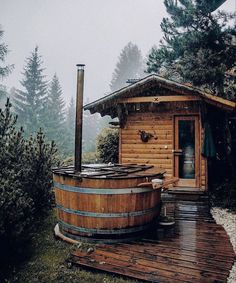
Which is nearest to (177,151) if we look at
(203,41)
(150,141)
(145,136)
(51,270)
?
(150,141)

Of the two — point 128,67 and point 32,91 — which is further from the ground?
point 128,67

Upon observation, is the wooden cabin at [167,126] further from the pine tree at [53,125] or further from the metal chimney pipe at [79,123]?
the pine tree at [53,125]

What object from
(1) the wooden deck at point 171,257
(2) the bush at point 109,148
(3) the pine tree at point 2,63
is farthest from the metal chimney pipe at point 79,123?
(3) the pine tree at point 2,63

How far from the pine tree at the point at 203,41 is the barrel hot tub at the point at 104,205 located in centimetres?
688

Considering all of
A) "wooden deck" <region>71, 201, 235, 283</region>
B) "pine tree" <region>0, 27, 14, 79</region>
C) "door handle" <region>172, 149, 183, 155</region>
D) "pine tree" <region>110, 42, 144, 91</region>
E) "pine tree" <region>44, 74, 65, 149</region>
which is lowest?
"wooden deck" <region>71, 201, 235, 283</region>

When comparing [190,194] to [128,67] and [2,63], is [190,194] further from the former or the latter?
[128,67]

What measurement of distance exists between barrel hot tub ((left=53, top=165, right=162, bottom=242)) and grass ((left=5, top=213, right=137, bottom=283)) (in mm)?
462

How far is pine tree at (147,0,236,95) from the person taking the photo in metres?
10.5

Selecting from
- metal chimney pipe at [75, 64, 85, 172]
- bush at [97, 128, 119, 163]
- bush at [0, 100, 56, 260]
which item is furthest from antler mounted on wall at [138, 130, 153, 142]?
metal chimney pipe at [75, 64, 85, 172]

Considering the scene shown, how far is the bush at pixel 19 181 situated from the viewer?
464cm

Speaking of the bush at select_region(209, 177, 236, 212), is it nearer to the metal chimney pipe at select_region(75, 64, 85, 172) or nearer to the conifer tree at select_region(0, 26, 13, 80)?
the metal chimney pipe at select_region(75, 64, 85, 172)

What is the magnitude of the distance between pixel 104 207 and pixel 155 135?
226 inches

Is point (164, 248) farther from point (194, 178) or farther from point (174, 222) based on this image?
point (194, 178)

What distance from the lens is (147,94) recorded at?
10508 millimetres
